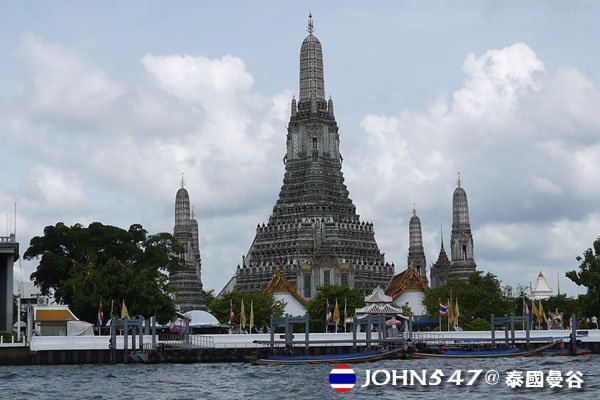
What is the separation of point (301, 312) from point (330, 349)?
52.8m

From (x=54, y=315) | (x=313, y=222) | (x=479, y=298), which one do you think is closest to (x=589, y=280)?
(x=479, y=298)

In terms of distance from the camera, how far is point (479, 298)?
445 ft

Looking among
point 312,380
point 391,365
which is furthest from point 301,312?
point 312,380

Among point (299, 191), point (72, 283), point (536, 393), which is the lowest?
point (536, 393)

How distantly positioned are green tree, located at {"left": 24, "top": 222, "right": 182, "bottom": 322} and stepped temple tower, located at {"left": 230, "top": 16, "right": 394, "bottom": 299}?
119ft

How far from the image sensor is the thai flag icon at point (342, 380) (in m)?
66.3

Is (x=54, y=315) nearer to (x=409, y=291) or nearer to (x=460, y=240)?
(x=409, y=291)

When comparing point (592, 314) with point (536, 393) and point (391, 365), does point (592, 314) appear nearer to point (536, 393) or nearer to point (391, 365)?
point (391, 365)

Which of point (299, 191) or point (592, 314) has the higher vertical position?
point (299, 191)

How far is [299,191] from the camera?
177000mm

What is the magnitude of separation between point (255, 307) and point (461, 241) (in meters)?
55.4

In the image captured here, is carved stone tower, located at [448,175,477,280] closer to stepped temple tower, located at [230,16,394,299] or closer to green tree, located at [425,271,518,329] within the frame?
stepped temple tower, located at [230,16,394,299]

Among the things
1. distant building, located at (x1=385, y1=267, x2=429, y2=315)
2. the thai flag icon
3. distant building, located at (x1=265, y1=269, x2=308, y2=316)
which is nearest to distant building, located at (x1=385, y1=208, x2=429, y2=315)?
distant building, located at (x1=385, y1=267, x2=429, y2=315)

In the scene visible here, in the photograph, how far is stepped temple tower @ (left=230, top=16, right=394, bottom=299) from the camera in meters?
165
